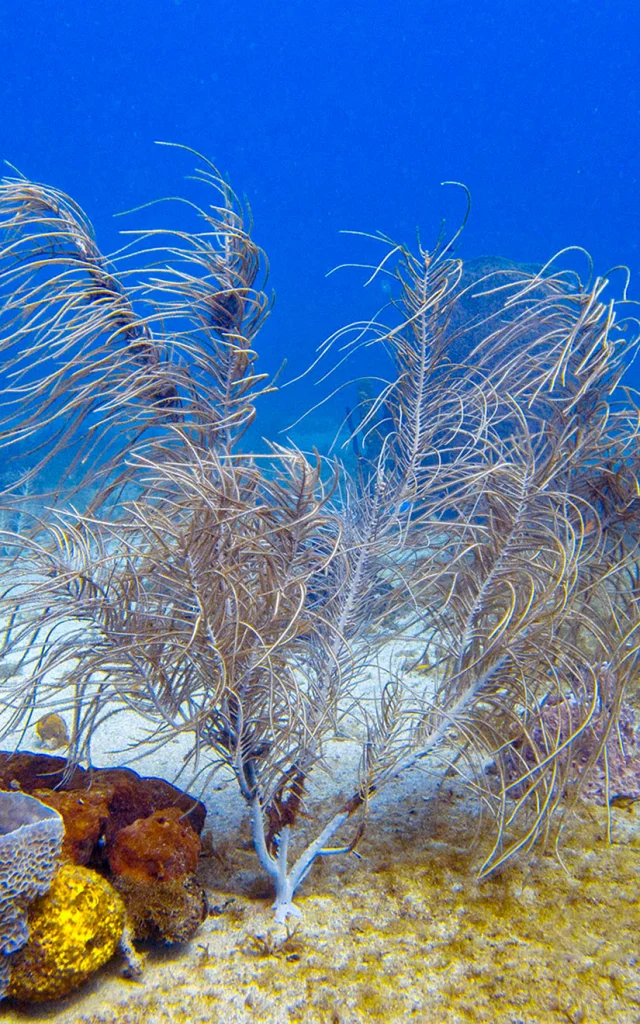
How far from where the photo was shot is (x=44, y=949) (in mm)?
1718

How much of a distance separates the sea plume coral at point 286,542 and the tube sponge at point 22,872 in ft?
1.41

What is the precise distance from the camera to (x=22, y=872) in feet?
5.57

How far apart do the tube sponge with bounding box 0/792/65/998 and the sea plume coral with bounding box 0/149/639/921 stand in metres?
0.43

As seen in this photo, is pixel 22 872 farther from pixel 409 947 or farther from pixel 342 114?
pixel 342 114

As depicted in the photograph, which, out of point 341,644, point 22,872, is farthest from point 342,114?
point 22,872

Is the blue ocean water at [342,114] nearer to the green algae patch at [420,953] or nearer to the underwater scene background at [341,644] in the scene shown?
the underwater scene background at [341,644]

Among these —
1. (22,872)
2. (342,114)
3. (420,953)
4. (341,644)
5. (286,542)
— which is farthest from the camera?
(342,114)

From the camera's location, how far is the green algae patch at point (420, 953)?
1.73m

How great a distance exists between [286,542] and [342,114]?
145 meters

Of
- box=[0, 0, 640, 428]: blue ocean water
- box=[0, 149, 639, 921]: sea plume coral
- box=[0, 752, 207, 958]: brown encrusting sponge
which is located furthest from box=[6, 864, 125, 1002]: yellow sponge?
box=[0, 0, 640, 428]: blue ocean water

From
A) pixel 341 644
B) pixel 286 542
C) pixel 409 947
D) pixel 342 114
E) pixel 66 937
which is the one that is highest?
pixel 342 114

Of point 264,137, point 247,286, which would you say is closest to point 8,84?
point 264,137

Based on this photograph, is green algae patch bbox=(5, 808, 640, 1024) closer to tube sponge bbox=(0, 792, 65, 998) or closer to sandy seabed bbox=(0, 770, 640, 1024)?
sandy seabed bbox=(0, 770, 640, 1024)

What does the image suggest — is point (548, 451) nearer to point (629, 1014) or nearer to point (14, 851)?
point (629, 1014)
